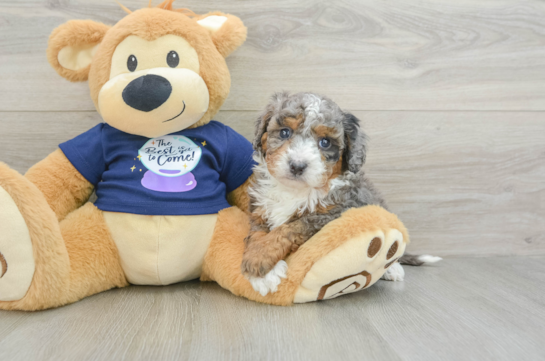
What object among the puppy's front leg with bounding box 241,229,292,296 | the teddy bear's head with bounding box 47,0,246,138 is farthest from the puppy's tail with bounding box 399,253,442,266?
the teddy bear's head with bounding box 47,0,246,138

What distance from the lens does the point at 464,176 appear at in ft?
6.35

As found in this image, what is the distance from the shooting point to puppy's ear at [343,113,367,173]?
51.6 inches

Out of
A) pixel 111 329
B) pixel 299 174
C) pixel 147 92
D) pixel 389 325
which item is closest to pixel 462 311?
pixel 389 325

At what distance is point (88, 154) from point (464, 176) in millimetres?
1666

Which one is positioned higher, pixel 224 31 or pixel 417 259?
pixel 224 31

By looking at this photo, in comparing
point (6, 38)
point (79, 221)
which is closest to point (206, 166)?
point (79, 221)

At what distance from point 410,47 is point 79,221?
5.13 ft

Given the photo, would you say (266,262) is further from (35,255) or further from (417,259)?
(417,259)

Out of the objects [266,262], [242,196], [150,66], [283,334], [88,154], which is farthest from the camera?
[242,196]

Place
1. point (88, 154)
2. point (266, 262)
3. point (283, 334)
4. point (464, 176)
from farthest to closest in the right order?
point (464, 176) → point (88, 154) → point (266, 262) → point (283, 334)

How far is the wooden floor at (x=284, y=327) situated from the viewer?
1.02 meters

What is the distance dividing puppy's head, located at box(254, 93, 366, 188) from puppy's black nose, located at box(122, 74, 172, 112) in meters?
0.34

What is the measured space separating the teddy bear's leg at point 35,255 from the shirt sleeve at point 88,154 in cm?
22

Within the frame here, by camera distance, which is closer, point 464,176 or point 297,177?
point 297,177
